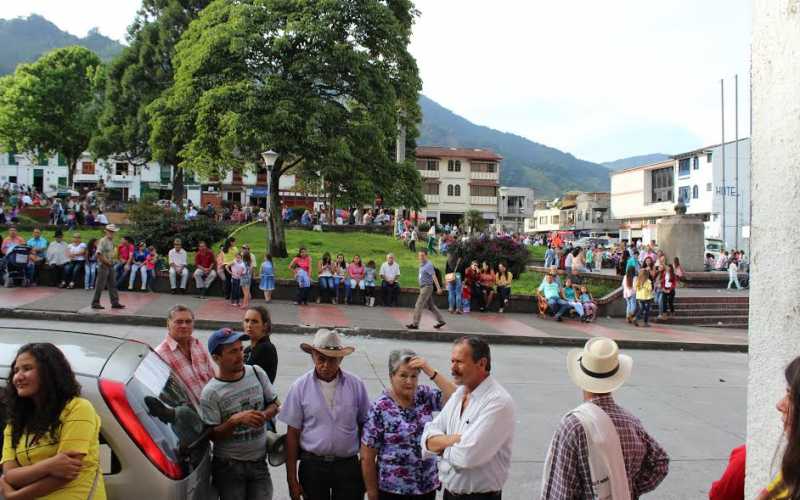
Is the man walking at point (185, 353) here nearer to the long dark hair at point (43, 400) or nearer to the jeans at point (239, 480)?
the jeans at point (239, 480)

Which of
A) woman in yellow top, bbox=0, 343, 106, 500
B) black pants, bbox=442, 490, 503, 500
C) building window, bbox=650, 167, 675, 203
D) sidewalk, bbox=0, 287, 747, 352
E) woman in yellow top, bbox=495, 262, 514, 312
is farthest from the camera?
building window, bbox=650, 167, 675, 203

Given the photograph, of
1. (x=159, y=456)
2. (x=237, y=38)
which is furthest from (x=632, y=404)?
(x=237, y=38)

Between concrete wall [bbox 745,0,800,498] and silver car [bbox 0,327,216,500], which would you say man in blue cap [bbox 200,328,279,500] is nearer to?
silver car [bbox 0,327,216,500]

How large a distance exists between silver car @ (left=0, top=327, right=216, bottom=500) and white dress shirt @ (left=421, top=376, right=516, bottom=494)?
1.29 metres

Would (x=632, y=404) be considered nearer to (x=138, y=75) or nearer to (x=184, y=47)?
(x=184, y=47)

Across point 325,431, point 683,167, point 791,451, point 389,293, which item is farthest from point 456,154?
point 791,451

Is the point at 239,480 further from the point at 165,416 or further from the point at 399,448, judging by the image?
the point at 399,448

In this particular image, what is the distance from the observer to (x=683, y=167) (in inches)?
2682

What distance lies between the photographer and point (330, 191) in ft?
77.2

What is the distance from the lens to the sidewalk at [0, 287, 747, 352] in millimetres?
14109

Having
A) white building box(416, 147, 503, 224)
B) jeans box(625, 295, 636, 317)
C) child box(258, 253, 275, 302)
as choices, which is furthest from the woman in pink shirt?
white building box(416, 147, 503, 224)

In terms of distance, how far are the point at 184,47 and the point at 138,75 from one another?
17662 millimetres

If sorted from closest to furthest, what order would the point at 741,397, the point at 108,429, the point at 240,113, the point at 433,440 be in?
the point at 108,429
the point at 433,440
the point at 741,397
the point at 240,113

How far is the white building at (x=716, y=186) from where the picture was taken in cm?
5975
